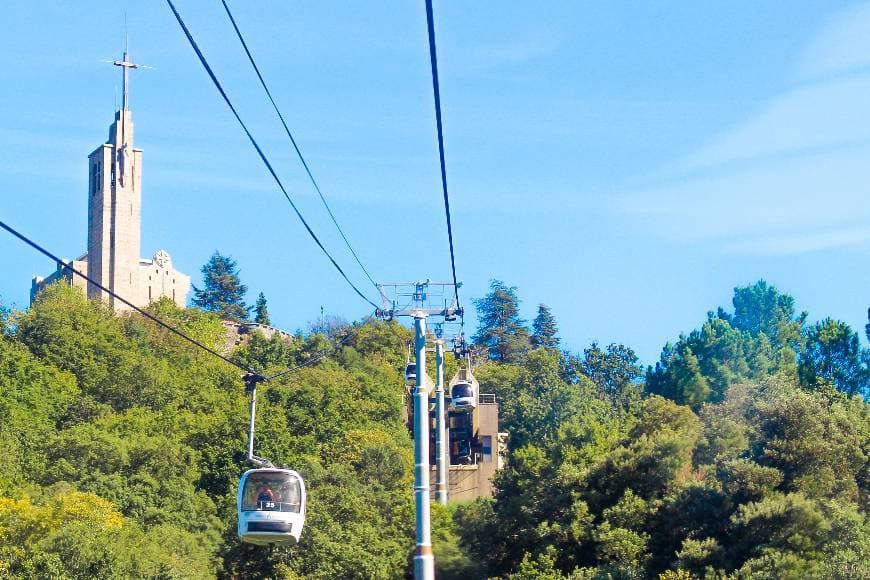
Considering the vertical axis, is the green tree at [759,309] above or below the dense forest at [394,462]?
above

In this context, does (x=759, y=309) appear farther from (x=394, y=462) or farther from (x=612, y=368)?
(x=394, y=462)

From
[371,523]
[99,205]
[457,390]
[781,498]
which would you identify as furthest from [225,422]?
[99,205]

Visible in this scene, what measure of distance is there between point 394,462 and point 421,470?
142 ft

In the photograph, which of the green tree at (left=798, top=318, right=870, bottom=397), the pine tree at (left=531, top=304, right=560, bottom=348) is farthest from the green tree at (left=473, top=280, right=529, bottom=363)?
the green tree at (left=798, top=318, right=870, bottom=397)

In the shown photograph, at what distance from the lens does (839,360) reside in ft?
297

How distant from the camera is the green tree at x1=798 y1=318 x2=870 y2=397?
88.2m

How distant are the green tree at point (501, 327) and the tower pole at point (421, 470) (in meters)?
105

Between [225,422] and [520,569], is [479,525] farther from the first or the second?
[225,422]

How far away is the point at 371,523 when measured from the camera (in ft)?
193

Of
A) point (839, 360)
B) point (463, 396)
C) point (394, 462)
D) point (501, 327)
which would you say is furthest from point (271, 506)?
point (501, 327)

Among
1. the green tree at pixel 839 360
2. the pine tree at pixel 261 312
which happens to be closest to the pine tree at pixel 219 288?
the pine tree at pixel 261 312

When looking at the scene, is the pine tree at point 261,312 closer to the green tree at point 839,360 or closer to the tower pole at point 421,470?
the green tree at point 839,360

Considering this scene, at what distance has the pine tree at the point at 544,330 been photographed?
13675 centimetres

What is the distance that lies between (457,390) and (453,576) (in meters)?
8.83
